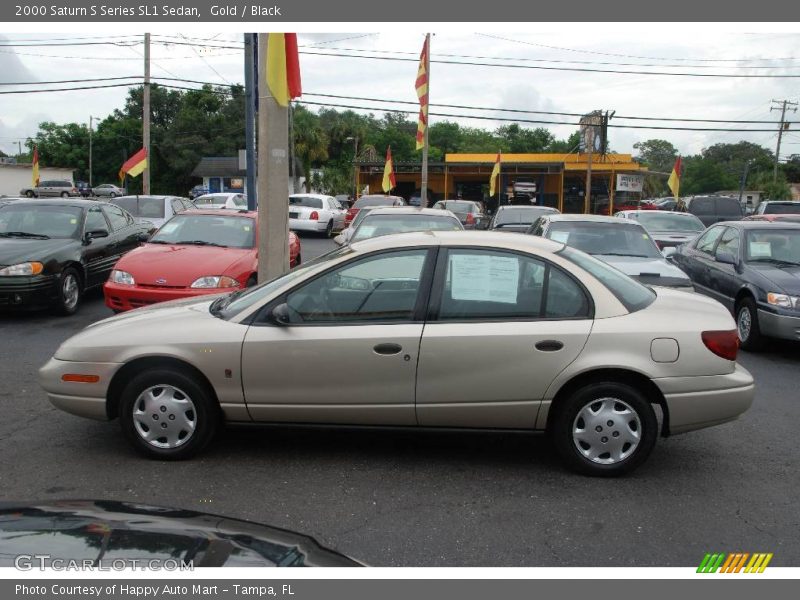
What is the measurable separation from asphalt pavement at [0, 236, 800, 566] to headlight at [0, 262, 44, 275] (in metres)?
3.84

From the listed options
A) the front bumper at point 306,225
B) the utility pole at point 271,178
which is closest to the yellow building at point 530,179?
the front bumper at point 306,225

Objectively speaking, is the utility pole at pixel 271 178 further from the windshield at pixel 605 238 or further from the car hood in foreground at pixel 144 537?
the car hood in foreground at pixel 144 537

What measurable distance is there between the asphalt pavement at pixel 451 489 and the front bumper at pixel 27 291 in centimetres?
371

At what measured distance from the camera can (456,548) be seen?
363 cm

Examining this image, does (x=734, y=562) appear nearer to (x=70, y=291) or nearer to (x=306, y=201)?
(x=70, y=291)

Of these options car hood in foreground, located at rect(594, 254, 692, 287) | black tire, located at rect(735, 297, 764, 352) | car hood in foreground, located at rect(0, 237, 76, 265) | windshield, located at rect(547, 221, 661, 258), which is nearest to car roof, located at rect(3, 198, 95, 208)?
car hood in foreground, located at rect(0, 237, 76, 265)

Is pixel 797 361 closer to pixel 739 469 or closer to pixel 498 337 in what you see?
pixel 739 469

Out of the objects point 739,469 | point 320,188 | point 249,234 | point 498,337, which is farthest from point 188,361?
point 320,188

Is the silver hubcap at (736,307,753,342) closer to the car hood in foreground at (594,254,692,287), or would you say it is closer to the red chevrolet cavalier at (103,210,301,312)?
the car hood in foreground at (594,254,692,287)

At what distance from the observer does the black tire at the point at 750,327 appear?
326 inches

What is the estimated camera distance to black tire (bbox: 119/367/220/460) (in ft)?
15.1

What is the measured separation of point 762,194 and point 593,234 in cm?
6373

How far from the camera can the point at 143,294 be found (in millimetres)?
8016
